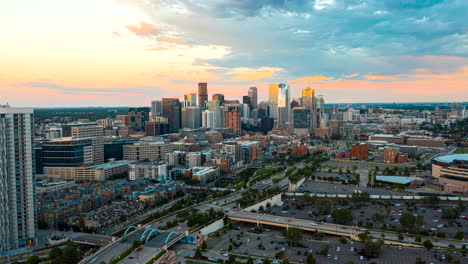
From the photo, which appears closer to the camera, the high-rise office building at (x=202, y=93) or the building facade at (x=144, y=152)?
the building facade at (x=144, y=152)

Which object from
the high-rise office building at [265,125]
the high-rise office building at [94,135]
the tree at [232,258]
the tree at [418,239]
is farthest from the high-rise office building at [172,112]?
the tree at [418,239]

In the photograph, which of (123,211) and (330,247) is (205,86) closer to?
(123,211)

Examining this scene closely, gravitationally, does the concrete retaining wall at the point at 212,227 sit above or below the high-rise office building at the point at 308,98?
below

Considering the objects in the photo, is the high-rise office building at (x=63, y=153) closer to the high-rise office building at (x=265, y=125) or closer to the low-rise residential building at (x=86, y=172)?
the low-rise residential building at (x=86, y=172)

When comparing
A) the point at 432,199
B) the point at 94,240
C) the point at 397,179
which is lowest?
the point at 94,240

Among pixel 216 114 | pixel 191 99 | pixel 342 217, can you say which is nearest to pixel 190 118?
pixel 216 114

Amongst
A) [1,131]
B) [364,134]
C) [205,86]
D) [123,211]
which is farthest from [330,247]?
[205,86]

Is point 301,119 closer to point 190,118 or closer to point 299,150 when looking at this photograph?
point 190,118
